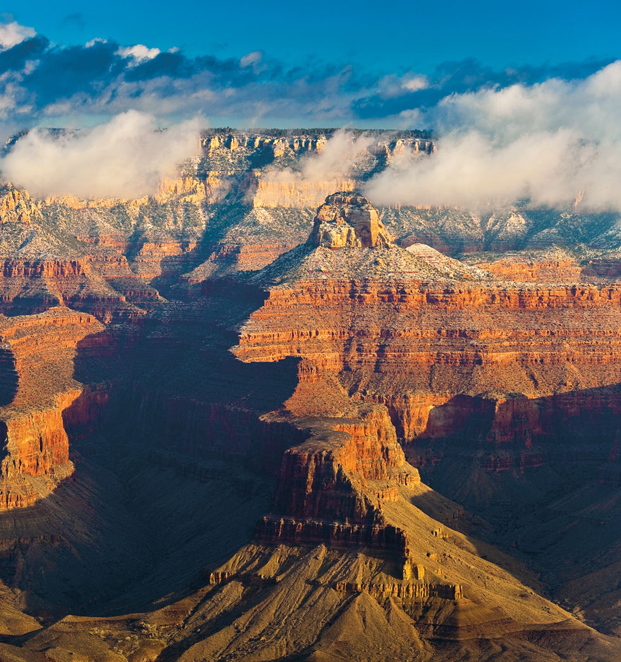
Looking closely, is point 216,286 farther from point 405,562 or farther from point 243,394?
point 405,562

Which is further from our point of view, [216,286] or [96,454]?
[216,286]

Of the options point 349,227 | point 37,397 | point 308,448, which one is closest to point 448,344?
point 349,227

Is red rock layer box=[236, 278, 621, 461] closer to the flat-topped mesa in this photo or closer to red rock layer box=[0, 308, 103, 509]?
the flat-topped mesa

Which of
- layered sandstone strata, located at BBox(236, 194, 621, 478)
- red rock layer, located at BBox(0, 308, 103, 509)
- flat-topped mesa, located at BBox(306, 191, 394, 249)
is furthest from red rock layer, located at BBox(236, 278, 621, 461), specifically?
red rock layer, located at BBox(0, 308, 103, 509)

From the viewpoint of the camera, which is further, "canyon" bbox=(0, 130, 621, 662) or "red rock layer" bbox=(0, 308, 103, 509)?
"red rock layer" bbox=(0, 308, 103, 509)

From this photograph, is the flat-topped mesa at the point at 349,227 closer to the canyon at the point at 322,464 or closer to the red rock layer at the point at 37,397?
the canyon at the point at 322,464

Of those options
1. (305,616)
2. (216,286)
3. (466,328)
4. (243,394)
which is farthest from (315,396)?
(305,616)
